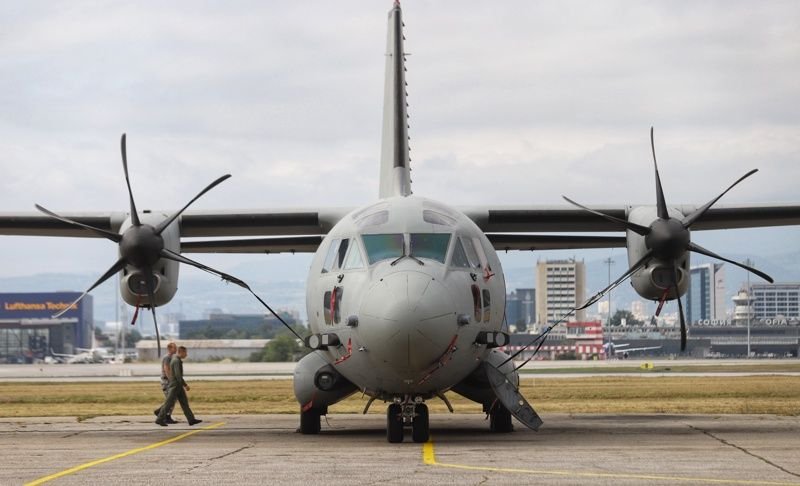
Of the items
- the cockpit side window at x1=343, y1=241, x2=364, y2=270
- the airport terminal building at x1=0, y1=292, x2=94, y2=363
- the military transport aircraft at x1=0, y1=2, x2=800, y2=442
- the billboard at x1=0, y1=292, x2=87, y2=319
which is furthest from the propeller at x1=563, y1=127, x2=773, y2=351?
the billboard at x1=0, y1=292, x2=87, y2=319

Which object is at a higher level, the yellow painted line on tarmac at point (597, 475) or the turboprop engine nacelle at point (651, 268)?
the turboprop engine nacelle at point (651, 268)

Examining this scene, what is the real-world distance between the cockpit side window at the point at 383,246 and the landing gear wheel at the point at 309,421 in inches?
161

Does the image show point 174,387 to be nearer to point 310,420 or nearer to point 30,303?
point 310,420

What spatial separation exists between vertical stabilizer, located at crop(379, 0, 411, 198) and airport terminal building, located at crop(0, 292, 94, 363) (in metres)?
144

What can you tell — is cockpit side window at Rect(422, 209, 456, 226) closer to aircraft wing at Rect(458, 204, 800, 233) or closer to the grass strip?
aircraft wing at Rect(458, 204, 800, 233)

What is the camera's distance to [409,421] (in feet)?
57.8

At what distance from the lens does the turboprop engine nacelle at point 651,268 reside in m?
21.0

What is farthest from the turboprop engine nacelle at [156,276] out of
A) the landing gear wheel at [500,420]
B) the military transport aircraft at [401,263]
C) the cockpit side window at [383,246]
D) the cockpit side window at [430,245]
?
the landing gear wheel at [500,420]

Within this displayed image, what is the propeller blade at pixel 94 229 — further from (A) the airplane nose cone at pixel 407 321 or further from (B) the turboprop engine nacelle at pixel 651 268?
A: (B) the turboprop engine nacelle at pixel 651 268

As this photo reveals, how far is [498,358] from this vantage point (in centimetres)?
1970

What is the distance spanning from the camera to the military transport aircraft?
53.6ft

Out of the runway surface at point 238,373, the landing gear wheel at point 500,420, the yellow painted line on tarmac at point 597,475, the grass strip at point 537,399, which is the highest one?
the yellow painted line on tarmac at point 597,475

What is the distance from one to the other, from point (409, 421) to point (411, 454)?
2.45 metres

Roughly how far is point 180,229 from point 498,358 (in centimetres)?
732
